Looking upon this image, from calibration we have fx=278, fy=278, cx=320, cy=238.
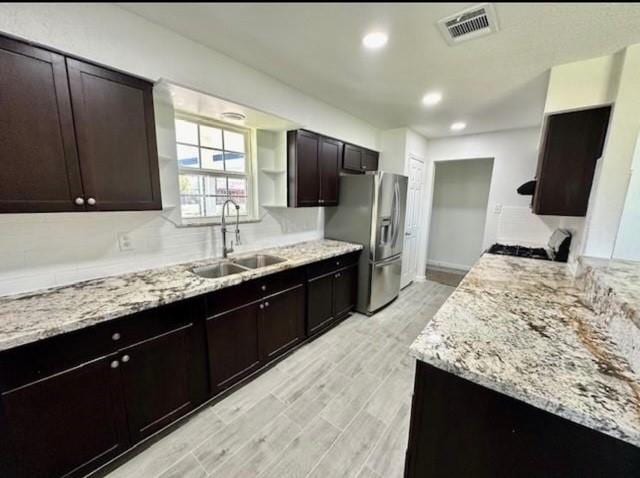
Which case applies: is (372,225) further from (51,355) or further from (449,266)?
(449,266)

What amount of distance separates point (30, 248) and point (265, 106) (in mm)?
1869

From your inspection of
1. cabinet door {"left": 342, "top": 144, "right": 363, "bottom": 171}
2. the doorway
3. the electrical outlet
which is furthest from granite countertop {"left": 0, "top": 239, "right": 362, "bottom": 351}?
the doorway

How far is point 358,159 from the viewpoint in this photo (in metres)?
3.59

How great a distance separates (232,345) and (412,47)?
240 cm

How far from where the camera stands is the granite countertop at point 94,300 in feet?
3.99

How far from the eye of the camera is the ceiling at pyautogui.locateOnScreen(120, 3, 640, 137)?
60.4 inches

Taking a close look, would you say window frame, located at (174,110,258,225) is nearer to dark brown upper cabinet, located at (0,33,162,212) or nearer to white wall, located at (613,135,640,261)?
dark brown upper cabinet, located at (0,33,162,212)

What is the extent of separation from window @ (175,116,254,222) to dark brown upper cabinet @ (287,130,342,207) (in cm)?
43

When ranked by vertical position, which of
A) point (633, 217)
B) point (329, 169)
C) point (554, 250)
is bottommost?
point (554, 250)

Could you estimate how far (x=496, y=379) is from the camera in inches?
37.2

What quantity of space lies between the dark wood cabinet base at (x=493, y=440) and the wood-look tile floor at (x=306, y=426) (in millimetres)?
574

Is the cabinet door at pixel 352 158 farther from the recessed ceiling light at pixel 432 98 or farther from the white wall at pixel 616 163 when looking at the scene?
the white wall at pixel 616 163

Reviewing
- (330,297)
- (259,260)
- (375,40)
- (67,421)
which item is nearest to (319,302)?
(330,297)

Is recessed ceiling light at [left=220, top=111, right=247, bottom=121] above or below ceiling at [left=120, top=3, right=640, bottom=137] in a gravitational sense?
below
